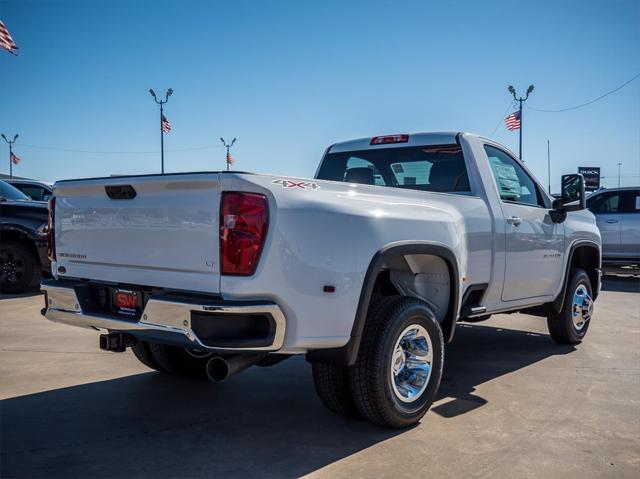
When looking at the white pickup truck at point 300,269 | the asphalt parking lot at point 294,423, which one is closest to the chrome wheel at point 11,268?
the asphalt parking lot at point 294,423

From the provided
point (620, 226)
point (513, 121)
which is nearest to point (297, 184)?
point (620, 226)

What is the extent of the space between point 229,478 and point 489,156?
11.2 ft

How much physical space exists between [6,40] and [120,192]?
12.0 meters

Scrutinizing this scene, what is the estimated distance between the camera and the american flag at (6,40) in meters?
12.9

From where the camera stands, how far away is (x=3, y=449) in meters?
3.27

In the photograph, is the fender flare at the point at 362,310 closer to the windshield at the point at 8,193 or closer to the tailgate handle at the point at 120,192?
the tailgate handle at the point at 120,192

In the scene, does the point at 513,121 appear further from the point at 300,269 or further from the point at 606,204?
the point at 300,269

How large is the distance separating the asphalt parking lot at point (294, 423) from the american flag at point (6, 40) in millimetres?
9752

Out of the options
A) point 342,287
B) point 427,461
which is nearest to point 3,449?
point 342,287

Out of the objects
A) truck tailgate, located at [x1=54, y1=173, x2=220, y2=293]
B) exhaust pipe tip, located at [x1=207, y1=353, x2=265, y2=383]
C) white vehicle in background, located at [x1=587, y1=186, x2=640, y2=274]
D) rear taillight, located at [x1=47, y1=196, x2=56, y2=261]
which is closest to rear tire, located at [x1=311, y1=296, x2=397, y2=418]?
exhaust pipe tip, located at [x1=207, y1=353, x2=265, y2=383]

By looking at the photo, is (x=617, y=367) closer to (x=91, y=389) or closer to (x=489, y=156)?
(x=489, y=156)

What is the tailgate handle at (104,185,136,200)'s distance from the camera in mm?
3352

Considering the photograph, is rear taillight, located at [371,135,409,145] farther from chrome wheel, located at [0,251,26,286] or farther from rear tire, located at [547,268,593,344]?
chrome wheel, located at [0,251,26,286]

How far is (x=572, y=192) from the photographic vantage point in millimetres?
5438
